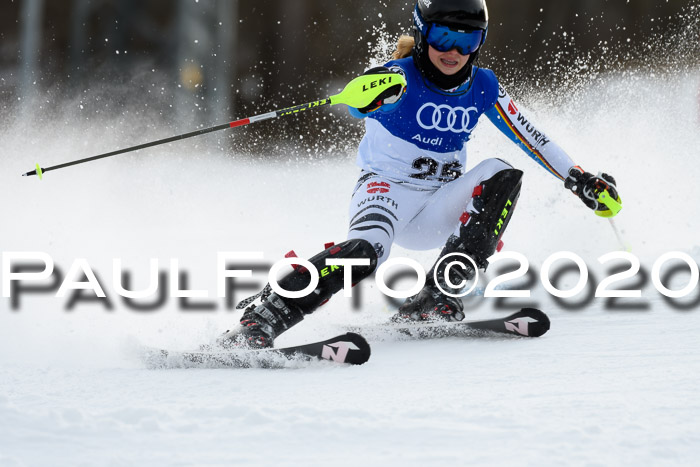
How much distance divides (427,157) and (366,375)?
40.9 inches

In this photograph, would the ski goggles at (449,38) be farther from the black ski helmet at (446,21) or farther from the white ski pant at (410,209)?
the white ski pant at (410,209)

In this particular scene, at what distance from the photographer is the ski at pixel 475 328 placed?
2.30m

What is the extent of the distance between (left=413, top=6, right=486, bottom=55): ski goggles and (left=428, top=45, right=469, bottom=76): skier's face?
0.6 inches

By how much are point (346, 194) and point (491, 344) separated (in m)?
4.75

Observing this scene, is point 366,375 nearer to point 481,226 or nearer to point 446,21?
point 481,226

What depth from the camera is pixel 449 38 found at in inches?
95.7

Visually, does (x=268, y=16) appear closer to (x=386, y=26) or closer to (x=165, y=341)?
(x=386, y=26)

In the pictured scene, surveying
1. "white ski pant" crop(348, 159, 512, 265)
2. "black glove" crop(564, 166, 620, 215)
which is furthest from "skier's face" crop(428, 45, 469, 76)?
"black glove" crop(564, 166, 620, 215)

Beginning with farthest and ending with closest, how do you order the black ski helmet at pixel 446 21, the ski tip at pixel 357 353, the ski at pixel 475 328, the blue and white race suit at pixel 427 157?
the blue and white race suit at pixel 427 157 < the black ski helmet at pixel 446 21 < the ski at pixel 475 328 < the ski tip at pixel 357 353

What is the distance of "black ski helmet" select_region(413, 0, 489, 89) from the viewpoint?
241 cm

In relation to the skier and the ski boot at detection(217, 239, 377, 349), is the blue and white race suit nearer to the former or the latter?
the skier

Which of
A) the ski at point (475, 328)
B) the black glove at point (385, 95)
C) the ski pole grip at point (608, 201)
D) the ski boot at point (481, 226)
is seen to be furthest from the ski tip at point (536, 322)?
the black glove at point (385, 95)

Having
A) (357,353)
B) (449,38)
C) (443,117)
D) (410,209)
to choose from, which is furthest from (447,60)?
(357,353)

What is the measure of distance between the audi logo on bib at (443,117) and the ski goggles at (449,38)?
0.20m
